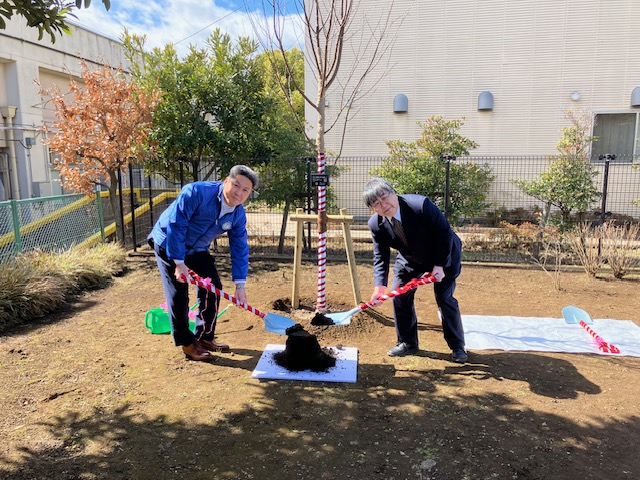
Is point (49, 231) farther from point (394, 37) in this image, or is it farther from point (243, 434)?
point (394, 37)

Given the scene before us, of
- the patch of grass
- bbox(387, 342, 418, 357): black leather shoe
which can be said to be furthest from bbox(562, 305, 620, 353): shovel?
the patch of grass

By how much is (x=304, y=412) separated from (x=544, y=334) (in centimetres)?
280

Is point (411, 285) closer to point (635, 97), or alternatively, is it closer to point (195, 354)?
point (195, 354)

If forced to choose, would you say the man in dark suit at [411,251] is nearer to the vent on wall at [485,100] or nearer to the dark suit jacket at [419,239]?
the dark suit jacket at [419,239]

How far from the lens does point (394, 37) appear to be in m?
11.8

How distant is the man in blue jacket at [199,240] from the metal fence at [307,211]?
3597 mm

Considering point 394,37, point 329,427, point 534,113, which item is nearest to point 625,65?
point 534,113

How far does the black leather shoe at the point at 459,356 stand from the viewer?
406 cm

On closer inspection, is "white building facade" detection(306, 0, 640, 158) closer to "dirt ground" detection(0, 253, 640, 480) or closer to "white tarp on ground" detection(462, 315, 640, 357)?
"white tarp on ground" detection(462, 315, 640, 357)

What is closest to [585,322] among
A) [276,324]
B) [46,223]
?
[276,324]

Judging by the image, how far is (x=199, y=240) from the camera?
155 inches

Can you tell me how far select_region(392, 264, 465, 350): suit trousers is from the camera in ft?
13.0

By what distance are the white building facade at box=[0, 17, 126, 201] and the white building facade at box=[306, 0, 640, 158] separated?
10162mm

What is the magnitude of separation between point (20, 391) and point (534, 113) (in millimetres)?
11779
